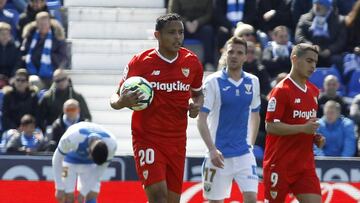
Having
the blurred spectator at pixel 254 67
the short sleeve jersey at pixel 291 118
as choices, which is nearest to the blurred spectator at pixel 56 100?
the blurred spectator at pixel 254 67

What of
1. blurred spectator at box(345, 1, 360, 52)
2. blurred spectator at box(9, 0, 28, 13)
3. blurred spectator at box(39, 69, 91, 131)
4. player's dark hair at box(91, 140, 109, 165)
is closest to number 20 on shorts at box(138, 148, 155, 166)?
player's dark hair at box(91, 140, 109, 165)

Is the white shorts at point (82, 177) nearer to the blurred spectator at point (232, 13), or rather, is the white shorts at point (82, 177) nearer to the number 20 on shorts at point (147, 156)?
the number 20 on shorts at point (147, 156)

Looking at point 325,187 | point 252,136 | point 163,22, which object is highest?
point 163,22

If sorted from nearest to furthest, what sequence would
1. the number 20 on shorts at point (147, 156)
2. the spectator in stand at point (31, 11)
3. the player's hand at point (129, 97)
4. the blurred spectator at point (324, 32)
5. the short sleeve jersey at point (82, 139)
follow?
1. the player's hand at point (129, 97)
2. the number 20 on shorts at point (147, 156)
3. the short sleeve jersey at point (82, 139)
4. the blurred spectator at point (324, 32)
5. the spectator in stand at point (31, 11)

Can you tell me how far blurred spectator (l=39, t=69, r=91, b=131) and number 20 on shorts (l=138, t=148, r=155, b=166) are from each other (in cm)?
599

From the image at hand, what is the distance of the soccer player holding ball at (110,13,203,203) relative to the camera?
1190 cm

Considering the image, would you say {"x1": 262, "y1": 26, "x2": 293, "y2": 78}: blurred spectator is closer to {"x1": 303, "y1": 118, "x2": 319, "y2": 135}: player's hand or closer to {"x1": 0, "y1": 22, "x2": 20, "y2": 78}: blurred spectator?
{"x1": 0, "y1": 22, "x2": 20, "y2": 78}: blurred spectator

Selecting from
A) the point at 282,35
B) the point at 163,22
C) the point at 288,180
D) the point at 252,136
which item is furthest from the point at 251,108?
the point at 282,35

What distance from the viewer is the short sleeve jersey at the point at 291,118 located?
1270 centimetres

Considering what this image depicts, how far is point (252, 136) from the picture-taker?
13.8 meters

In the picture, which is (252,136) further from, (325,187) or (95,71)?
(95,71)

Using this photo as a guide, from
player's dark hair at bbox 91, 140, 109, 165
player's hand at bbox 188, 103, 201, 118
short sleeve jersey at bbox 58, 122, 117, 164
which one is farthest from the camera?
short sleeve jersey at bbox 58, 122, 117, 164

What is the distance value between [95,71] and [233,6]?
7.62 feet

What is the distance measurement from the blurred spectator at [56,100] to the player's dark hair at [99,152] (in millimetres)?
3651
